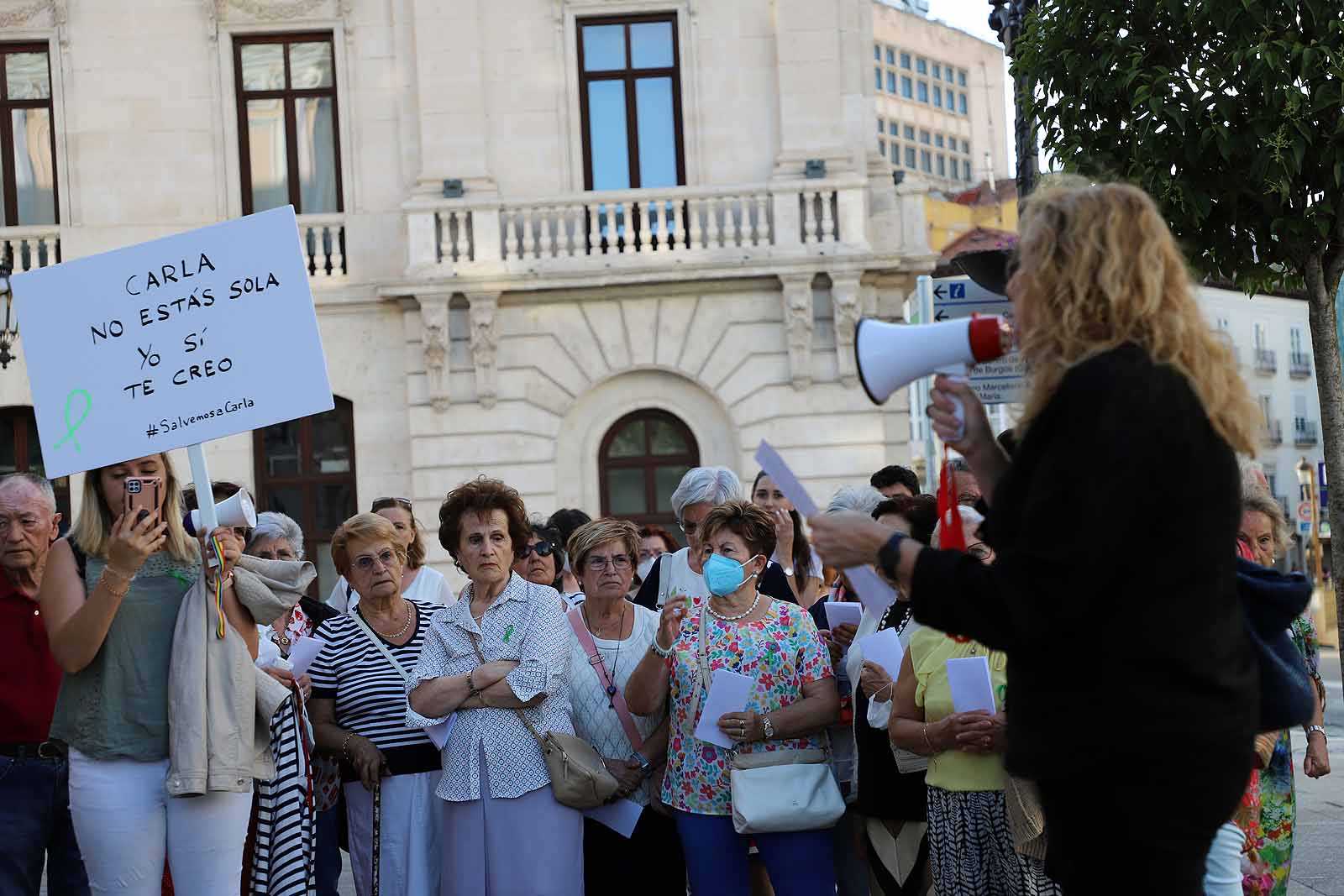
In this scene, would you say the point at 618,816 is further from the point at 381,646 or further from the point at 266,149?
the point at 266,149

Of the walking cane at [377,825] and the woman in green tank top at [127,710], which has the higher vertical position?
the woman in green tank top at [127,710]

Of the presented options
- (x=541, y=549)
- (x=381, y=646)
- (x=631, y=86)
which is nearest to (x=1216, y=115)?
(x=541, y=549)

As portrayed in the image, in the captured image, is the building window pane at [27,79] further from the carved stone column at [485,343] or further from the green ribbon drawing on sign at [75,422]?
the green ribbon drawing on sign at [75,422]

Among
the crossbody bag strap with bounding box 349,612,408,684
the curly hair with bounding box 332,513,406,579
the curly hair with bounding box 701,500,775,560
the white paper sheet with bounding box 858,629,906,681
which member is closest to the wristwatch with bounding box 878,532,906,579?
the white paper sheet with bounding box 858,629,906,681

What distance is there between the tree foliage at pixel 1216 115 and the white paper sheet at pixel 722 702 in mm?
3232

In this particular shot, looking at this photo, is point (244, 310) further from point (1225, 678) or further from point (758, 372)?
point (758, 372)

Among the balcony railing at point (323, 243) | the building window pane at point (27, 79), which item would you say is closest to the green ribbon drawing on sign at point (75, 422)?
the balcony railing at point (323, 243)

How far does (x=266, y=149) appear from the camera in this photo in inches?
805

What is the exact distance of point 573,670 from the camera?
651 centimetres

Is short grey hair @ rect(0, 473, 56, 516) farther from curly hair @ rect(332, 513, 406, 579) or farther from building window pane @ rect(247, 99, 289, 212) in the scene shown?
building window pane @ rect(247, 99, 289, 212)

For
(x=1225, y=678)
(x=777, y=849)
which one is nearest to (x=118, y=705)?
(x=777, y=849)

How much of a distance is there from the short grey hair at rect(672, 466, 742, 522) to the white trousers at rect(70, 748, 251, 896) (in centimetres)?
315

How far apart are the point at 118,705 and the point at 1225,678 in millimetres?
3449

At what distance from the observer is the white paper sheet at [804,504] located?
3809 mm
